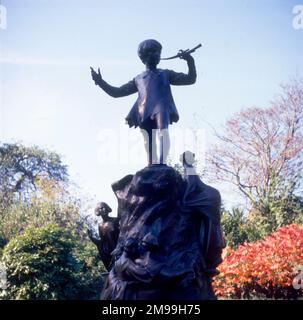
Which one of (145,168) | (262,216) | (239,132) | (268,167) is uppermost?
(239,132)

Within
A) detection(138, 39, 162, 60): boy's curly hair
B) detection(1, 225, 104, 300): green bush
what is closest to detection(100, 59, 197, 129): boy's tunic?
detection(138, 39, 162, 60): boy's curly hair

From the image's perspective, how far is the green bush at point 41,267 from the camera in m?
10.5

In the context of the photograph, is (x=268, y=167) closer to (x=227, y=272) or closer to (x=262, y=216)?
(x=262, y=216)

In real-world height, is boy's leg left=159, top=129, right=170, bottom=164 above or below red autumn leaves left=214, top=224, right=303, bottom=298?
above

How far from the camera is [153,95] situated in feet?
20.3

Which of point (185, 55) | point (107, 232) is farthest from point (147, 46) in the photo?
point (107, 232)

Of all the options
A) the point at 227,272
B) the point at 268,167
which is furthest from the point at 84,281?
the point at 268,167

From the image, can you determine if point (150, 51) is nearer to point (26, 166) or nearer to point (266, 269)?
point (266, 269)

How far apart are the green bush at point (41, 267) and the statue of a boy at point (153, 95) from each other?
5.19 metres

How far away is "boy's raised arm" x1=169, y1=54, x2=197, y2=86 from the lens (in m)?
6.24

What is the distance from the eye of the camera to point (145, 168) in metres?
5.91

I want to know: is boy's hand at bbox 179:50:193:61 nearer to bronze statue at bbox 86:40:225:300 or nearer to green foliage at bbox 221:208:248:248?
bronze statue at bbox 86:40:225:300

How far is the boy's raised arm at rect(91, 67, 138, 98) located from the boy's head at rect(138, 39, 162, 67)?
342mm
